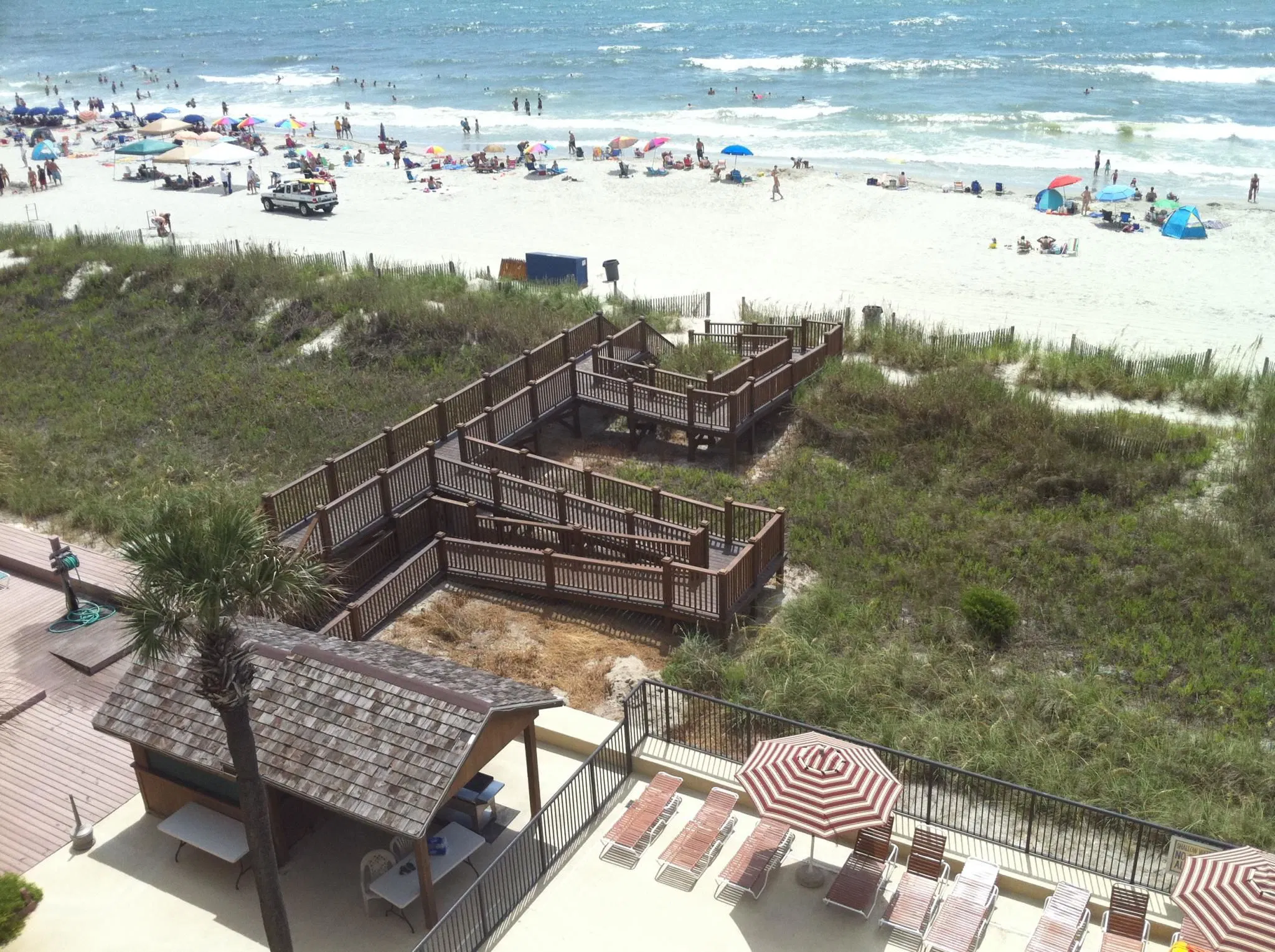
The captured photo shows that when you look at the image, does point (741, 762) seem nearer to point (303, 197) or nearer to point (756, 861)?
point (756, 861)

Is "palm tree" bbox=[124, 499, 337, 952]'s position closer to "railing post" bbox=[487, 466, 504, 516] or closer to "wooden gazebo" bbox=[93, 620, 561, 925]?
"wooden gazebo" bbox=[93, 620, 561, 925]

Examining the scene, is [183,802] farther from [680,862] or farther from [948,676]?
[948,676]

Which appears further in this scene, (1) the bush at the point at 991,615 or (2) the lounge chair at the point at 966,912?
(1) the bush at the point at 991,615

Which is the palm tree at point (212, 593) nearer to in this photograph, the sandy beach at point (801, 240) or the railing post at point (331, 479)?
the railing post at point (331, 479)

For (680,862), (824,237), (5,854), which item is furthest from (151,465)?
(824,237)

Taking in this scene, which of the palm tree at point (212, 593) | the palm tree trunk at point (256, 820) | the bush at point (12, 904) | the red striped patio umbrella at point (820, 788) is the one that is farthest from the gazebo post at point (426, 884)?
the bush at point (12, 904)

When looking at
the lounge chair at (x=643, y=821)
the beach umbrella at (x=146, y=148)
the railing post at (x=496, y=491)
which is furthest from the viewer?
A: the beach umbrella at (x=146, y=148)
